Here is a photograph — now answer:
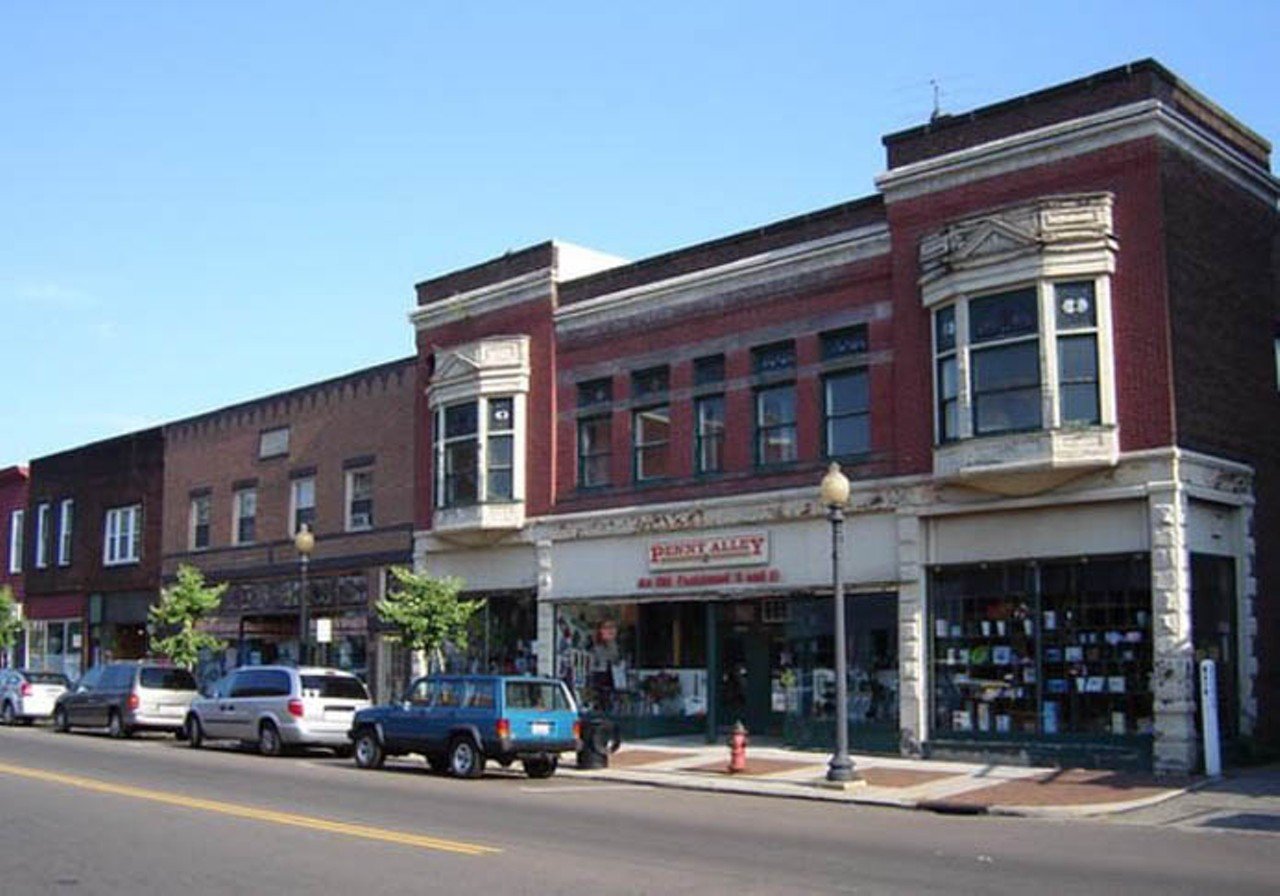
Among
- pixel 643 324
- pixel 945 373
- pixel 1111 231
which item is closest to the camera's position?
pixel 1111 231

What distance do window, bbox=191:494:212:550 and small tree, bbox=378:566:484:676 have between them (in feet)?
47.4

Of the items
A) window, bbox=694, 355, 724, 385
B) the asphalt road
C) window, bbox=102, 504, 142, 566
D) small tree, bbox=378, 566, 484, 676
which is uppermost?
window, bbox=694, 355, 724, 385

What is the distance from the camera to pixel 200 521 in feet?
140

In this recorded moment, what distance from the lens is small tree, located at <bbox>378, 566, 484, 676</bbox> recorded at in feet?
95.2

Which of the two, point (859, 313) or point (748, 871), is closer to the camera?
point (748, 871)

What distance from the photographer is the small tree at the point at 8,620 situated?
158 ft

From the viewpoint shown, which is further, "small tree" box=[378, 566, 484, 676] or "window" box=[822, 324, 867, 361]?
"small tree" box=[378, 566, 484, 676]

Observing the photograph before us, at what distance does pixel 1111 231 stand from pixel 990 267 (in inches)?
73.9

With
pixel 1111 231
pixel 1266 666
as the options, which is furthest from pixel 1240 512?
pixel 1111 231

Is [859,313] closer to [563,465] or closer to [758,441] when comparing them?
[758,441]

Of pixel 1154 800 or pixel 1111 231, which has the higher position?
pixel 1111 231

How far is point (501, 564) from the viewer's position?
3195cm

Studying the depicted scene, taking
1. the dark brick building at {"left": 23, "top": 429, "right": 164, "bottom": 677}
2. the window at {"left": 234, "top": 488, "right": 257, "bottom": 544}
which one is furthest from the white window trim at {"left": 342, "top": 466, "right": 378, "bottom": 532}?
the dark brick building at {"left": 23, "top": 429, "right": 164, "bottom": 677}

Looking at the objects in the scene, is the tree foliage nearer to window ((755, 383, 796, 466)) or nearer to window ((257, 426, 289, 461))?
window ((257, 426, 289, 461))
